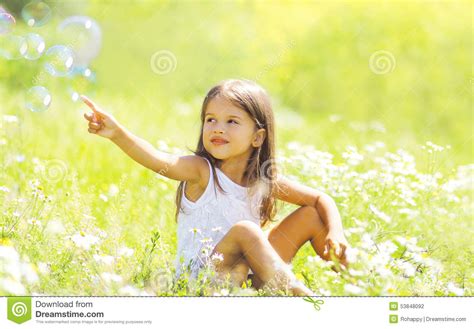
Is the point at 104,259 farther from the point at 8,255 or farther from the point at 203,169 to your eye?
the point at 203,169

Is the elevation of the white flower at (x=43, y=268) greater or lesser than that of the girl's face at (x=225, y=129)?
lesser

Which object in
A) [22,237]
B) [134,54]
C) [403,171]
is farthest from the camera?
[134,54]

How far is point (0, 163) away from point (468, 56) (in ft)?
15.3

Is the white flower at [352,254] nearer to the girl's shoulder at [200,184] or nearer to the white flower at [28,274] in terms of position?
the girl's shoulder at [200,184]

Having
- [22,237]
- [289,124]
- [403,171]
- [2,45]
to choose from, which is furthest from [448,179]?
[2,45]

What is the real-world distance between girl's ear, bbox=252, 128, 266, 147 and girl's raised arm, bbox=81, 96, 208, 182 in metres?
0.19

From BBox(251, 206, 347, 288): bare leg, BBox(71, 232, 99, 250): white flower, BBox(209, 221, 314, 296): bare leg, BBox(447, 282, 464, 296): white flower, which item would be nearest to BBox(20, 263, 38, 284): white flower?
BBox(71, 232, 99, 250): white flower

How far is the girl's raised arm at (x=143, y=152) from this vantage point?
2.02 metres

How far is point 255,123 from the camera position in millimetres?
2404

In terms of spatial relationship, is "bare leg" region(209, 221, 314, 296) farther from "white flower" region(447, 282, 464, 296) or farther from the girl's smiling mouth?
"white flower" region(447, 282, 464, 296)
